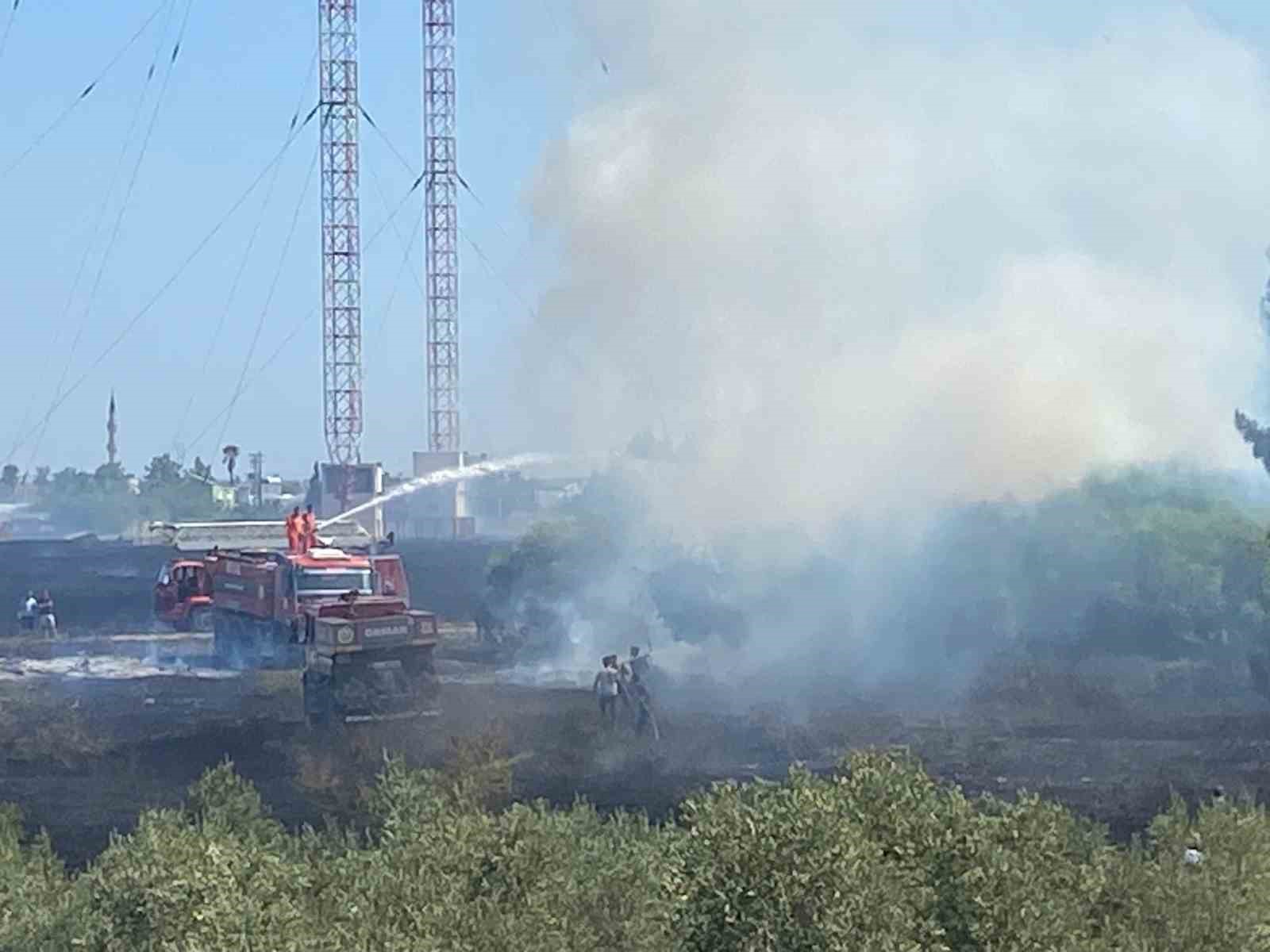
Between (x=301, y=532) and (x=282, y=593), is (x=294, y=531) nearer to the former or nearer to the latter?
(x=301, y=532)

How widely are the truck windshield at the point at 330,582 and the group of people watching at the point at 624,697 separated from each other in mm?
11326

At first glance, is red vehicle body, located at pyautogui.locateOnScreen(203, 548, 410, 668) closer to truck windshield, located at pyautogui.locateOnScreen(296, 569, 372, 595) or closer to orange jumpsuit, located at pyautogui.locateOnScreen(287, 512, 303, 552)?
truck windshield, located at pyautogui.locateOnScreen(296, 569, 372, 595)

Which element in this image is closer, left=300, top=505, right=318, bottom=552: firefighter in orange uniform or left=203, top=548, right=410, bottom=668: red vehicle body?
left=203, top=548, right=410, bottom=668: red vehicle body

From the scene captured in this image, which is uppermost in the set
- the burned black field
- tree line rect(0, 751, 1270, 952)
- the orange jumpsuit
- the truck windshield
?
the orange jumpsuit

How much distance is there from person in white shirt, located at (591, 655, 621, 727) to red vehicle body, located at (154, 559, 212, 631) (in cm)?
2093

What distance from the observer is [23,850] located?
75.7 feet

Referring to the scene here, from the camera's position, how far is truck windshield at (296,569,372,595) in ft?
152

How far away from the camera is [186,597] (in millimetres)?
55688

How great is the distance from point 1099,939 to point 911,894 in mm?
1524

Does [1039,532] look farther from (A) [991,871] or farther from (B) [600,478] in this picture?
(A) [991,871]

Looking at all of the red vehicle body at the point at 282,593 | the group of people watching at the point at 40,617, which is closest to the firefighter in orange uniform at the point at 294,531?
the red vehicle body at the point at 282,593

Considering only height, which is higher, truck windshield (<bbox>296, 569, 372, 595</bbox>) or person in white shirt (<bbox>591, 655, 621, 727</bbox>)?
truck windshield (<bbox>296, 569, 372, 595</bbox>)

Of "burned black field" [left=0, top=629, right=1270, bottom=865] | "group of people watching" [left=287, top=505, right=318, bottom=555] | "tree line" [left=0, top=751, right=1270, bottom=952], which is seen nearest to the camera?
"tree line" [left=0, top=751, right=1270, bottom=952]

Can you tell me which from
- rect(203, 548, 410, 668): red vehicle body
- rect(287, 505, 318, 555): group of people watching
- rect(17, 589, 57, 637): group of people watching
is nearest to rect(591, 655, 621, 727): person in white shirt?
rect(203, 548, 410, 668): red vehicle body
